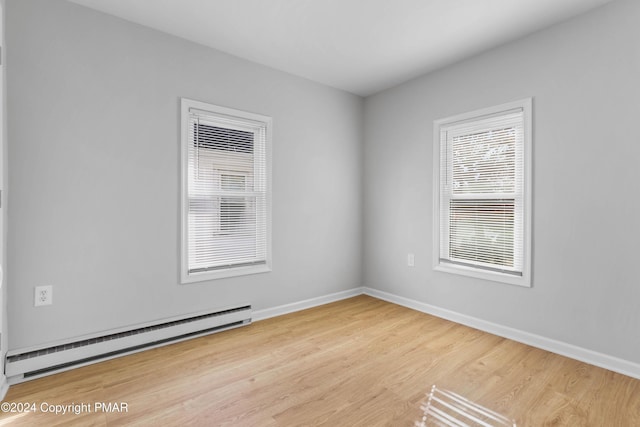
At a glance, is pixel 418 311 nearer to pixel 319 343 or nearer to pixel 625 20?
pixel 319 343

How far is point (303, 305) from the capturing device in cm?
359

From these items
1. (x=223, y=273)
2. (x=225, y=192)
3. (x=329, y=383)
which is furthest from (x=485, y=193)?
(x=223, y=273)

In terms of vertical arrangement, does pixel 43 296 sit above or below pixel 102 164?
below

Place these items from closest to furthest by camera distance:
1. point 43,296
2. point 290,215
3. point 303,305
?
point 43,296, point 290,215, point 303,305

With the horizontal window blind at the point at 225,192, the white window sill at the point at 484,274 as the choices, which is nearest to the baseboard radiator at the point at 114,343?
the horizontal window blind at the point at 225,192

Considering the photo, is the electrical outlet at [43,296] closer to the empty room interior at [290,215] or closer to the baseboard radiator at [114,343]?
the empty room interior at [290,215]

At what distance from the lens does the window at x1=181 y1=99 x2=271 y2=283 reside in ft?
9.32

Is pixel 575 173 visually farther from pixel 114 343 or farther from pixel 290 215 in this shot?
pixel 114 343

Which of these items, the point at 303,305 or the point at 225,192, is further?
the point at 303,305

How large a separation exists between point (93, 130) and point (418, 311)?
333cm

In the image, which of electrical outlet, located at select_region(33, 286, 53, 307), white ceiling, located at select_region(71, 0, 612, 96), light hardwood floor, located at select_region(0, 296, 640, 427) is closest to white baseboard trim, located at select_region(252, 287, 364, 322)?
light hardwood floor, located at select_region(0, 296, 640, 427)

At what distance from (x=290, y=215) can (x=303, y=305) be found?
100 cm

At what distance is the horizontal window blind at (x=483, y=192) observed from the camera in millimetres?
2797

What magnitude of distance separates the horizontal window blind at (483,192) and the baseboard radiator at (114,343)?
2177mm
